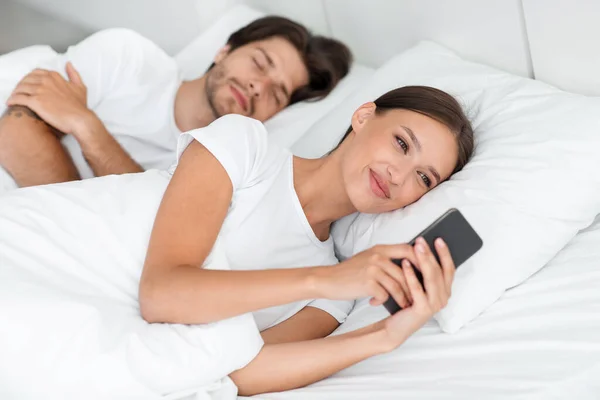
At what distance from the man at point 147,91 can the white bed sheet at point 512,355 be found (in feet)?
2.62

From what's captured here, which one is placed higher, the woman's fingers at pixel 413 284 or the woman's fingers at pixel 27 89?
the woman's fingers at pixel 27 89

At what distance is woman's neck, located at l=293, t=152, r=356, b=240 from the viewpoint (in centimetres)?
139

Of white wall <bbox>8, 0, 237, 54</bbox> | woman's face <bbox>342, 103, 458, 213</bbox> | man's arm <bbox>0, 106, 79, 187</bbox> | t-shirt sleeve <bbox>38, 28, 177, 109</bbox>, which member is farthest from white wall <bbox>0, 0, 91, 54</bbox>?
woman's face <bbox>342, 103, 458, 213</bbox>

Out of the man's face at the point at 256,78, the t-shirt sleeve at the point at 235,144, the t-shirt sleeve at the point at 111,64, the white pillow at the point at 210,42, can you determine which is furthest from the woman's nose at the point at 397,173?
the white pillow at the point at 210,42

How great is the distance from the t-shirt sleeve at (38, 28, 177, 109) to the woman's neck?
2.12 ft

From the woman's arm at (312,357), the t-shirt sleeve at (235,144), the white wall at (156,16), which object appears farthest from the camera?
the white wall at (156,16)

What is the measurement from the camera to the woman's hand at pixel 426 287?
3.32 feet

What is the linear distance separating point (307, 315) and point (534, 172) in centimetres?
48

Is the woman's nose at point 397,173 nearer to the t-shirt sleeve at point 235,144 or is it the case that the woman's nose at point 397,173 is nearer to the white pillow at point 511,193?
the white pillow at point 511,193

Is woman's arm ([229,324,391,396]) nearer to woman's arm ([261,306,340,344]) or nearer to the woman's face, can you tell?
woman's arm ([261,306,340,344])

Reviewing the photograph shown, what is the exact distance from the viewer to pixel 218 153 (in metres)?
1.25

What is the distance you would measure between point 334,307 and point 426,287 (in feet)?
1.22

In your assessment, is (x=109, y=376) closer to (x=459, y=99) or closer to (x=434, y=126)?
(x=434, y=126)

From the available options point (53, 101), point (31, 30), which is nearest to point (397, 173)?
point (53, 101)
